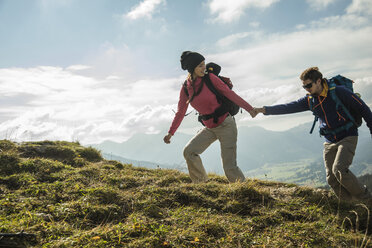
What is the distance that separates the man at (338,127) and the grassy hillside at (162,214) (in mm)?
459

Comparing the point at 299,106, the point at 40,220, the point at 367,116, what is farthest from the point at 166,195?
the point at 367,116

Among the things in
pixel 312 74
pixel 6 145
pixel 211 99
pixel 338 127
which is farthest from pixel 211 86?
pixel 6 145

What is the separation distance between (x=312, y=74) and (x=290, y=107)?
107cm

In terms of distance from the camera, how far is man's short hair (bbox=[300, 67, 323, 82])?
17.2ft

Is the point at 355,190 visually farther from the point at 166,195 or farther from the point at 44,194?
the point at 44,194

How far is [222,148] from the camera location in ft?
20.9

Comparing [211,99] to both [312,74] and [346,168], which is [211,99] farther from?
[346,168]

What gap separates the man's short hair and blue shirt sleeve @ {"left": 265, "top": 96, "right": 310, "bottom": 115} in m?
0.64

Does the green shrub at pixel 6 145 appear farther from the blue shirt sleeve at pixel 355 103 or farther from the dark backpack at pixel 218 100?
the blue shirt sleeve at pixel 355 103

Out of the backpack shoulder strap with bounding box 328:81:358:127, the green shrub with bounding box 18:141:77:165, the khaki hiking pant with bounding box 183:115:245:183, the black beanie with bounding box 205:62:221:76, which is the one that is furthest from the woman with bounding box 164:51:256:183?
the green shrub with bounding box 18:141:77:165

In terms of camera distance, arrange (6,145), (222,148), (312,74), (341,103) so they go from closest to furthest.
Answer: (341,103) < (312,74) < (222,148) < (6,145)

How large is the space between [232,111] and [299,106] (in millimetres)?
1664

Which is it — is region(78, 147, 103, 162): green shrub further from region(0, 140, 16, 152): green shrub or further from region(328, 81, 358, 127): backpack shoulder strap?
region(328, 81, 358, 127): backpack shoulder strap

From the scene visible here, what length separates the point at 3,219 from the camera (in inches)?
145
